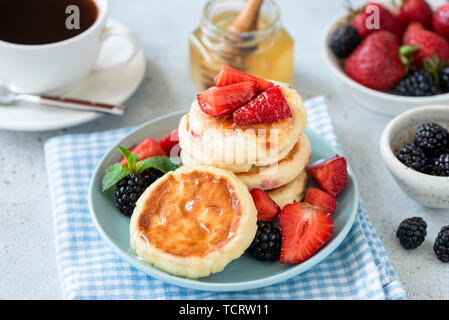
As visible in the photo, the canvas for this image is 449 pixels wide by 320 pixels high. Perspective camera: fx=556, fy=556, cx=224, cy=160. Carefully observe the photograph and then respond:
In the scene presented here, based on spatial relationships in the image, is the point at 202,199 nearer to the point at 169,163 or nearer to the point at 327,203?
the point at 169,163

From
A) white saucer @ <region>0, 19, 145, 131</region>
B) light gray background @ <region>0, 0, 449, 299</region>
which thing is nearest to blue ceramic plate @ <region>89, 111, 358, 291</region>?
light gray background @ <region>0, 0, 449, 299</region>

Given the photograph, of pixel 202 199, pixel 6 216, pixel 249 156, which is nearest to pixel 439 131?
pixel 249 156

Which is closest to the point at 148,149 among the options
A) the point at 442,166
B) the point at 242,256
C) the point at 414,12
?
the point at 242,256

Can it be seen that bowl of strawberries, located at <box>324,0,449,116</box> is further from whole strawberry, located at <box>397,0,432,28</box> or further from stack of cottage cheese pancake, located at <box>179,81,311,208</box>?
A: stack of cottage cheese pancake, located at <box>179,81,311,208</box>

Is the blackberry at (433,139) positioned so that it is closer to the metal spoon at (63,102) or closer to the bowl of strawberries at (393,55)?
the bowl of strawberries at (393,55)

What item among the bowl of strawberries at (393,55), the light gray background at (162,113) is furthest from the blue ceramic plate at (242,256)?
the bowl of strawberries at (393,55)
